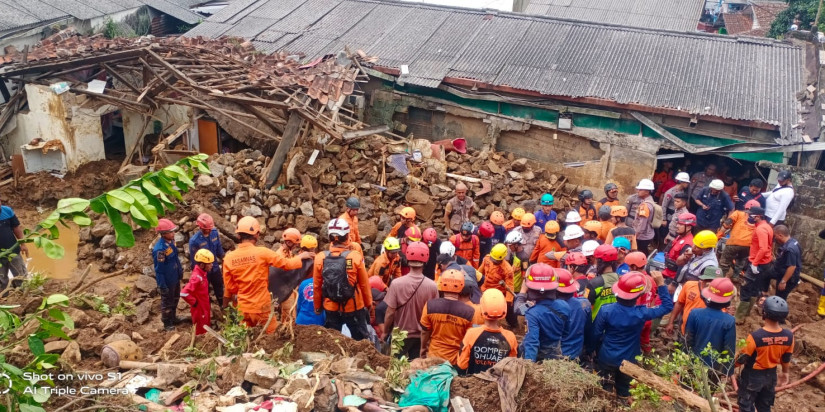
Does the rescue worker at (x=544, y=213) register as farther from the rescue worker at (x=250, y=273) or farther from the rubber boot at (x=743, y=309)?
the rescue worker at (x=250, y=273)

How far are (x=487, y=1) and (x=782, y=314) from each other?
18.1 m

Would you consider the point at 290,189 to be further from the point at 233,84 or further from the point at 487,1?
the point at 487,1

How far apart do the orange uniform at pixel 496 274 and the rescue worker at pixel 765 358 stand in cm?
266

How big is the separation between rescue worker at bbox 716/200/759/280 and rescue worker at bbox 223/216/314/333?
686 cm

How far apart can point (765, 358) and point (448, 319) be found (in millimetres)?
3041

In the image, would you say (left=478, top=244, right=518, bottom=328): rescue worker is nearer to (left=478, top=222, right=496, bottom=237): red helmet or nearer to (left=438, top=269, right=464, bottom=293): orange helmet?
(left=478, top=222, right=496, bottom=237): red helmet

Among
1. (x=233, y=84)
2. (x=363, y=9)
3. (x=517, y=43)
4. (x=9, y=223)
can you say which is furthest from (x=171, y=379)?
(x=363, y=9)

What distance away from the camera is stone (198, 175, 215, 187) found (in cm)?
1026

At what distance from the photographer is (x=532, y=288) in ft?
20.1

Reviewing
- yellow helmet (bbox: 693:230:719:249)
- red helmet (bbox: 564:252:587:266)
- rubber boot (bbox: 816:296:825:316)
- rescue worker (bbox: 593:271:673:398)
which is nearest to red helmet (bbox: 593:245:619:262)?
red helmet (bbox: 564:252:587:266)

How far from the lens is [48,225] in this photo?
10.3ft

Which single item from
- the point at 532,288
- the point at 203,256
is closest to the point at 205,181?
the point at 203,256

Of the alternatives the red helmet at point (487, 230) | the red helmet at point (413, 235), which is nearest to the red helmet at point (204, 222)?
the red helmet at point (413, 235)

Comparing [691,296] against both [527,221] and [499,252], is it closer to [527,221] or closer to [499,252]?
[499,252]
